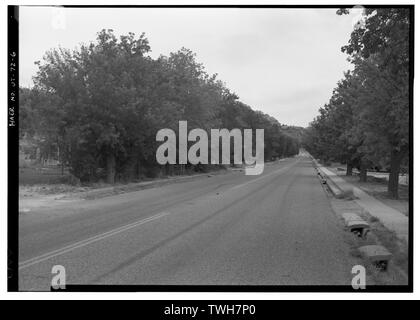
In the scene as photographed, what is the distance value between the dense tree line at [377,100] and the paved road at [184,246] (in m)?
2.78

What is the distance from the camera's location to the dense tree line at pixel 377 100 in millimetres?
6789

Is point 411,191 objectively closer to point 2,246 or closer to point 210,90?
point 2,246

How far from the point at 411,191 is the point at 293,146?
9210 centimetres

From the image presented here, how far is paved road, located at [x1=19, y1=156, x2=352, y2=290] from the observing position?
243 inches

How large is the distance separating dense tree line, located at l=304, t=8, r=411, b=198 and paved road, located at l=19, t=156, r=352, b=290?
9.12ft

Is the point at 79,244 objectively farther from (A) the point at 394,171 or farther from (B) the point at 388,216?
(A) the point at 394,171

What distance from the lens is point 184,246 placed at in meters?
8.59

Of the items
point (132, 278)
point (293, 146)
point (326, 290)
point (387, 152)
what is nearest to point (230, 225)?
point (132, 278)

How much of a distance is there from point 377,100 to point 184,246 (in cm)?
1299

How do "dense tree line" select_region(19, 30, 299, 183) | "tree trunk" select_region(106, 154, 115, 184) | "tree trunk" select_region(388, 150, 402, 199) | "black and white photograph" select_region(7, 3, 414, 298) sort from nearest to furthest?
"black and white photograph" select_region(7, 3, 414, 298)
"tree trunk" select_region(388, 150, 402, 199)
"dense tree line" select_region(19, 30, 299, 183)
"tree trunk" select_region(106, 154, 115, 184)

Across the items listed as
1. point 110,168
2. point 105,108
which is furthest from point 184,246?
point 110,168
